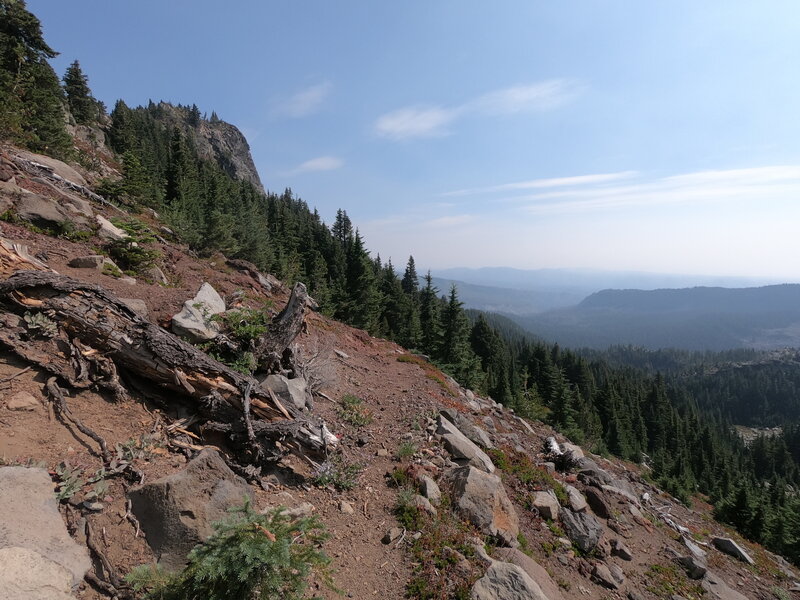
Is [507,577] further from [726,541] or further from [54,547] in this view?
[726,541]

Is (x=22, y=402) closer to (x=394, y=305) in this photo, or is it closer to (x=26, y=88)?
(x=26, y=88)

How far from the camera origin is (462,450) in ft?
32.7

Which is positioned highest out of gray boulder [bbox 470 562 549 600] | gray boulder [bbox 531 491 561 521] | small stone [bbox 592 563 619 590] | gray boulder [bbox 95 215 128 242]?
gray boulder [bbox 95 215 128 242]

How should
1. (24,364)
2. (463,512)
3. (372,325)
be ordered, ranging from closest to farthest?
(24,364)
(463,512)
(372,325)

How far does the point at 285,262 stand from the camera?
39469 millimetres

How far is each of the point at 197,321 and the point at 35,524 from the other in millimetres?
4966

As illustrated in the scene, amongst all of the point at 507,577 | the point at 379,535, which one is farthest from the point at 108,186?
the point at 507,577

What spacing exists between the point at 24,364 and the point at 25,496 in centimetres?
269

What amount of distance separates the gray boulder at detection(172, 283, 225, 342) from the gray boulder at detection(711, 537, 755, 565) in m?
19.3

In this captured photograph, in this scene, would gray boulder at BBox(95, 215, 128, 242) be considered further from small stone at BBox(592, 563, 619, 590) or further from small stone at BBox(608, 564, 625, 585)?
small stone at BBox(608, 564, 625, 585)

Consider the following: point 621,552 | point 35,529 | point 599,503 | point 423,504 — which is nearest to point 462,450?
point 423,504

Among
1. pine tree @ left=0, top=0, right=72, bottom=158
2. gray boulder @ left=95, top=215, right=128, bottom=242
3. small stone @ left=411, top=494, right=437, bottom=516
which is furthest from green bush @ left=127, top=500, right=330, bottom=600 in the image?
pine tree @ left=0, top=0, right=72, bottom=158

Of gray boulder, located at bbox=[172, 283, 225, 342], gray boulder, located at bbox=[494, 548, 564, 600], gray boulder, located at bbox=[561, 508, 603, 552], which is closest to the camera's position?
gray boulder, located at bbox=[494, 548, 564, 600]

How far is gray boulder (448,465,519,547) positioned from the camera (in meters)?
7.46
